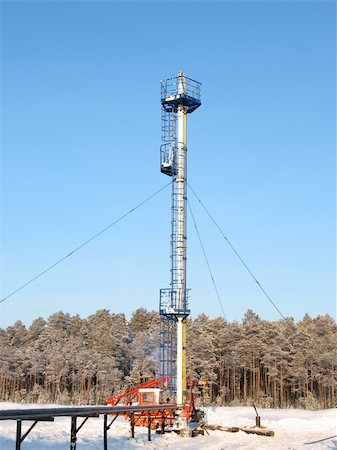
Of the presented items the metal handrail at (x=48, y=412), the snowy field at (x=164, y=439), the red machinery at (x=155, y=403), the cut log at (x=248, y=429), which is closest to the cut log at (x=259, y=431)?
the cut log at (x=248, y=429)

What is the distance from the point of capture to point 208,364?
232ft

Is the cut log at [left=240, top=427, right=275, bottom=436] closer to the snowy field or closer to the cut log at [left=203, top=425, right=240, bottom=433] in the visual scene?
the snowy field

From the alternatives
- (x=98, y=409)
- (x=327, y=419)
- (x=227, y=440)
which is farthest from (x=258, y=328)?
(x=98, y=409)

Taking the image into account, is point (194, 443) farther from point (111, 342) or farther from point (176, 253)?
point (111, 342)

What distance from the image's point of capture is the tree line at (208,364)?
232ft

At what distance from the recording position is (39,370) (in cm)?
8069

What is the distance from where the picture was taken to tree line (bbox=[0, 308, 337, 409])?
7062 cm

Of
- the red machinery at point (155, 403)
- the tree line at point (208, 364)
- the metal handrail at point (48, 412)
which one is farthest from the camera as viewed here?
the tree line at point (208, 364)

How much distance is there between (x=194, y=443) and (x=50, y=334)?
228 ft

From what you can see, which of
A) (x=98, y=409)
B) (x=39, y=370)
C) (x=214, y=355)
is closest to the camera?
(x=98, y=409)

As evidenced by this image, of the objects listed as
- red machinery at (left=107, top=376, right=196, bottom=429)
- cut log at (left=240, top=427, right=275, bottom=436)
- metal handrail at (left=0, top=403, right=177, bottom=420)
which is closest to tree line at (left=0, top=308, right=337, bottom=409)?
red machinery at (left=107, top=376, right=196, bottom=429)

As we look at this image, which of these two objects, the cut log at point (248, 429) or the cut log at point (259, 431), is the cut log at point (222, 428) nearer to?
the cut log at point (248, 429)

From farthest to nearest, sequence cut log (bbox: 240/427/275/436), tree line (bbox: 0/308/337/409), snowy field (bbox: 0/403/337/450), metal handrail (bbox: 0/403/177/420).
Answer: tree line (bbox: 0/308/337/409)
cut log (bbox: 240/427/275/436)
snowy field (bbox: 0/403/337/450)
metal handrail (bbox: 0/403/177/420)

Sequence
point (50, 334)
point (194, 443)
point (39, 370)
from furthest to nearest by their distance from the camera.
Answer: point (50, 334) < point (39, 370) < point (194, 443)
